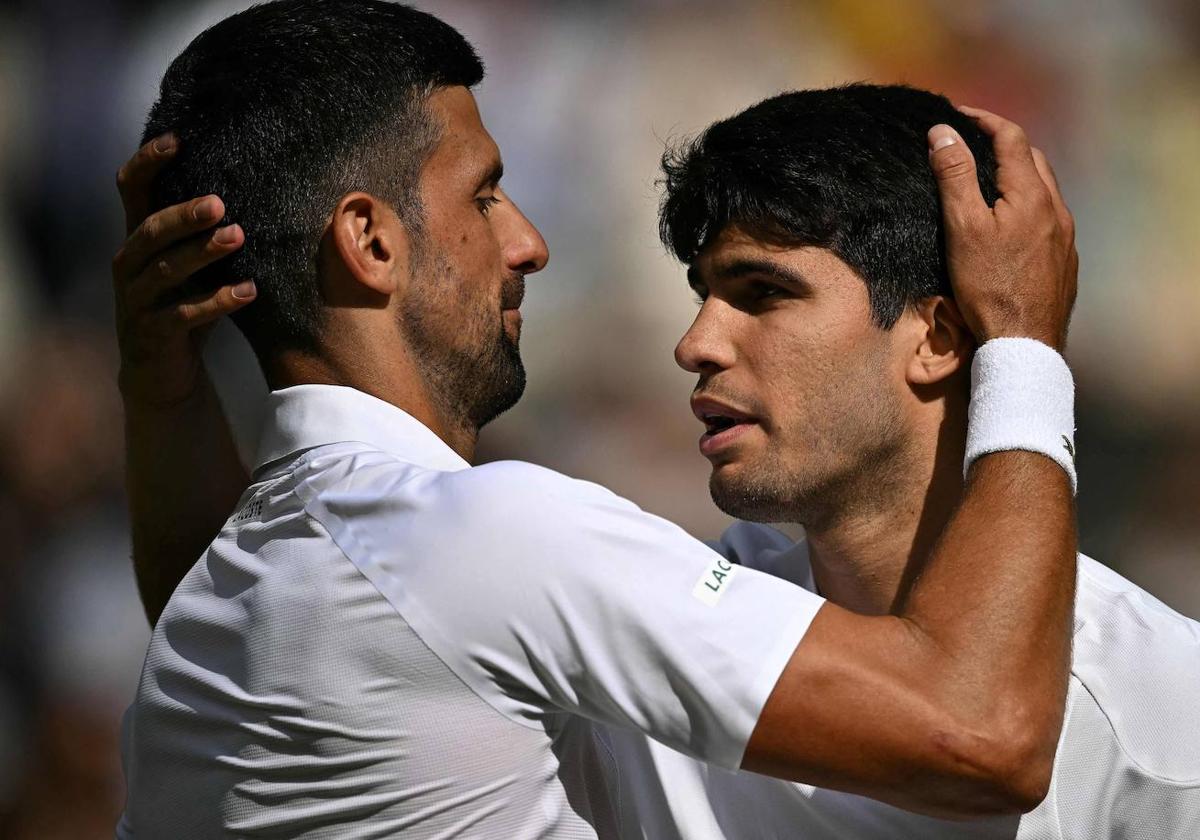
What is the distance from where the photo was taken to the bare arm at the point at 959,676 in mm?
1561

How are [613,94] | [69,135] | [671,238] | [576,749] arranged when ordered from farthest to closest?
[613,94] < [69,135] < [671,238] < [576,749]

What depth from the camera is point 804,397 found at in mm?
2352

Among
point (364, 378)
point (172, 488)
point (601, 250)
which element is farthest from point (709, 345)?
point (601, 250)

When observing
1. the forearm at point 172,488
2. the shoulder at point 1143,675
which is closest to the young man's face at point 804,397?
the shoulder at point 1143,675

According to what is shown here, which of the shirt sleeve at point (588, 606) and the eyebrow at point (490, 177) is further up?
the eyebrow at point (490, 177)

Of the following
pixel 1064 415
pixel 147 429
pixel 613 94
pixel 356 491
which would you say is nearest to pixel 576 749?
pixel 356 491

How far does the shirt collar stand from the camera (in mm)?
1963

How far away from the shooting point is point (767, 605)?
1.65 m

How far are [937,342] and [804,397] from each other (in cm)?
26

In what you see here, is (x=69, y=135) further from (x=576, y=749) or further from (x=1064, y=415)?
(x=1064, y=415)

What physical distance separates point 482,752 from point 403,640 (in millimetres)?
188

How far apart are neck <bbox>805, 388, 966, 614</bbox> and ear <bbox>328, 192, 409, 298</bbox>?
0.88 metres

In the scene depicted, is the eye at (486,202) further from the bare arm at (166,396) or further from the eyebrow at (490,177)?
the bare arm at (166,396)

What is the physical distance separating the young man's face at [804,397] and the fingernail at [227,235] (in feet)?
2.77
